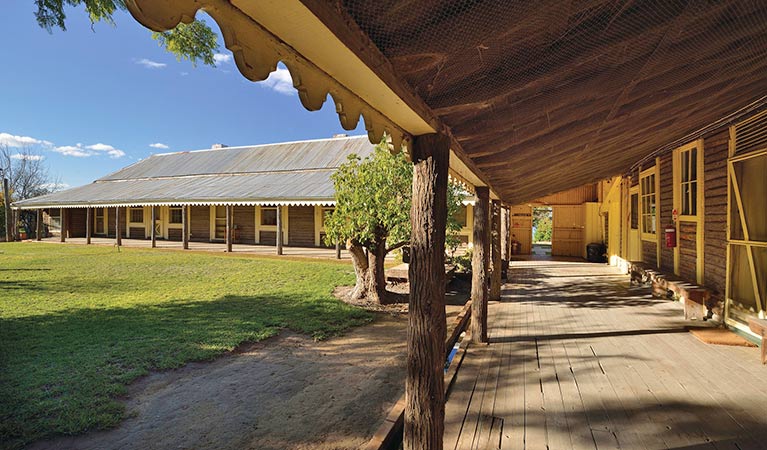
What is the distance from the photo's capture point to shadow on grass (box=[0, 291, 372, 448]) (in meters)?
3.32

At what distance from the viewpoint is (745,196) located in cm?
458

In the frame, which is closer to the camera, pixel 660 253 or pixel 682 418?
pixel 682 418

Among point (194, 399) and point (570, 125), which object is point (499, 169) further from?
point (194, 399)

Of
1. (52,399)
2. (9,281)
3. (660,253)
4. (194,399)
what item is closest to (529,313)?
(660,253)

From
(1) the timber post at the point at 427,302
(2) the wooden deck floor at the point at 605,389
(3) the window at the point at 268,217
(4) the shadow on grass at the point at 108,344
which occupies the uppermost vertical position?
(3) the window at the point at 268,217

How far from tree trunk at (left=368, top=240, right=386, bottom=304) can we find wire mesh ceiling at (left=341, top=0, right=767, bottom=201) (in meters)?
5.16

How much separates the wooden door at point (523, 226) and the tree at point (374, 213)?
9.30 meters

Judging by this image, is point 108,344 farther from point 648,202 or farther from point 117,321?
point 648,202

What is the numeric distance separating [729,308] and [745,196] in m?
1.42

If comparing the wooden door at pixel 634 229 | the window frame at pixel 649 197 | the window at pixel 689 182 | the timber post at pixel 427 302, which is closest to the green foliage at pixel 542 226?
the wooden door at pixel 634 229

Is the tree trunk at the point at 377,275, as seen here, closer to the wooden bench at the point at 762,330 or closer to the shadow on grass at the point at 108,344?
the shadow on grass at the point at 108,344

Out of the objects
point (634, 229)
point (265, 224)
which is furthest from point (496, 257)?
point (265, 224)

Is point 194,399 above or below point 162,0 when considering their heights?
below

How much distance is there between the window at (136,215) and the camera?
21355 millimetres
